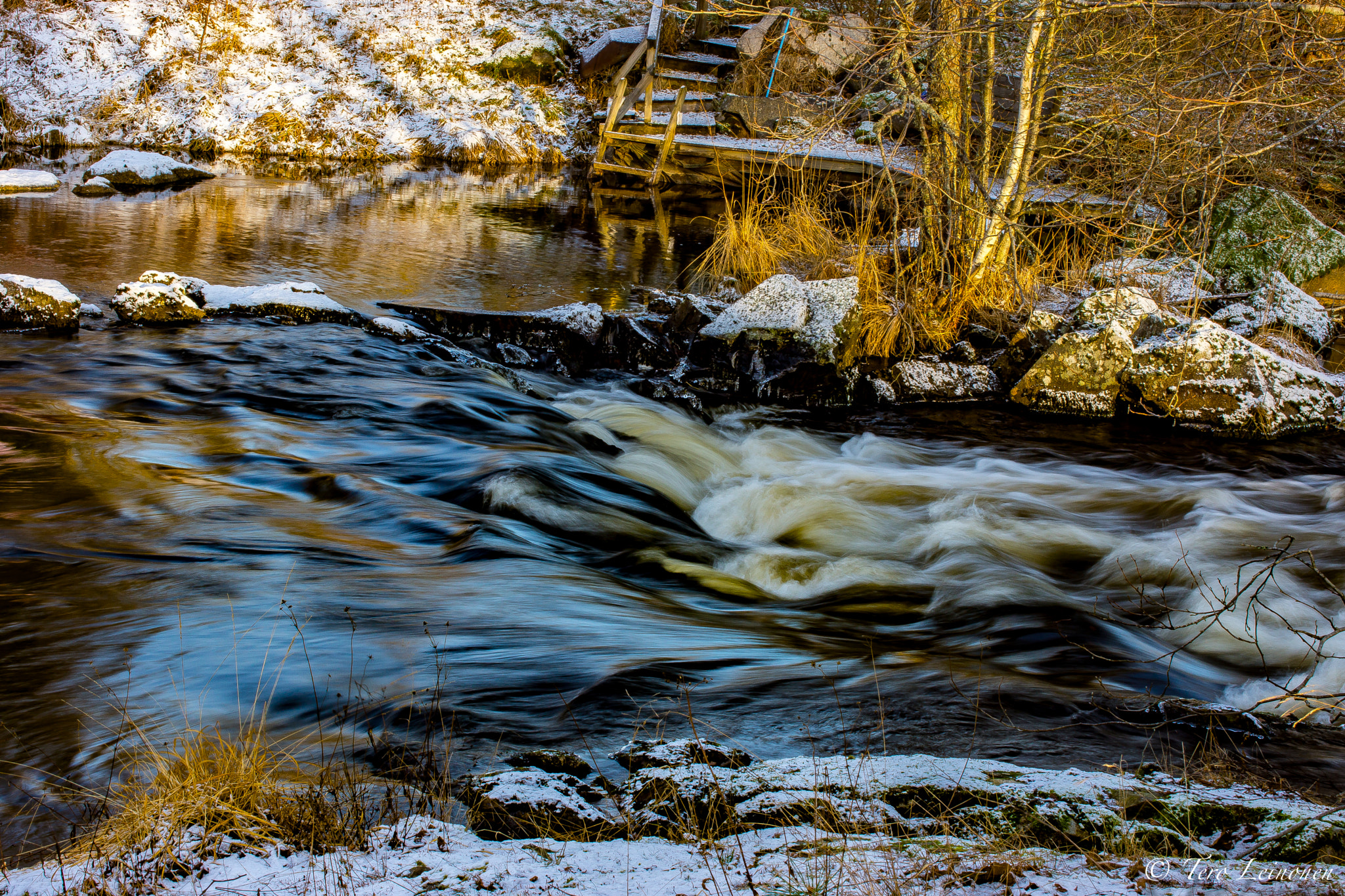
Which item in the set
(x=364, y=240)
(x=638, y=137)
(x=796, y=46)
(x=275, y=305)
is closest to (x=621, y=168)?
(x=638, y=137)

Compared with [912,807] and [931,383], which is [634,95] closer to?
[931,383]

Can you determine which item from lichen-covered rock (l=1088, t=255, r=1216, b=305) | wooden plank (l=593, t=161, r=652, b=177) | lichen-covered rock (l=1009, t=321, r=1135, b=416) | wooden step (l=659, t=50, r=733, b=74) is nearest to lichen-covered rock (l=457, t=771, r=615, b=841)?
lichen-covered rock (l=1009, t=321, r=1135, b=416)

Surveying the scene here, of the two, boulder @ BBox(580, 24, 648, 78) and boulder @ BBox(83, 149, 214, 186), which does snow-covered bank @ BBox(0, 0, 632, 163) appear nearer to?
boulder @ BBox(580, 24, 648, 78)

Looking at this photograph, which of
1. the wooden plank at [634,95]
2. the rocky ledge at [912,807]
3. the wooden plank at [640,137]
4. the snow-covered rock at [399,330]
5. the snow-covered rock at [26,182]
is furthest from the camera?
the wooden plank at [634,95]

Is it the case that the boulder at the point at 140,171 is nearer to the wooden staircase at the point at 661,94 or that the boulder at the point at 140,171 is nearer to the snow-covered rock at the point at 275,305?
the wooden staircase at the point at 661,94

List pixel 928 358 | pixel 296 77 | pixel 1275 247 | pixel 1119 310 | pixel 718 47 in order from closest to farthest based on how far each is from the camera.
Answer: pixel 1119 310
pixel 928 358
pixel 1275 247
pixel 718 47
pixel 296 77

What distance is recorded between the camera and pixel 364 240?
11.6 meters

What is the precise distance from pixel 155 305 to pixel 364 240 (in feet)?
13.4

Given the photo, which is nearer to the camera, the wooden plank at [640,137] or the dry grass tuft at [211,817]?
the dry grass tuft at [211,817]

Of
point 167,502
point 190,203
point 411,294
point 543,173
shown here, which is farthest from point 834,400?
point 543,173

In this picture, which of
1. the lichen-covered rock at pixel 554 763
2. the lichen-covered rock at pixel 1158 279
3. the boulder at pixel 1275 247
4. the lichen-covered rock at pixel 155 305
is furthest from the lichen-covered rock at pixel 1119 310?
the lichen-covered rock at pixel 155 305

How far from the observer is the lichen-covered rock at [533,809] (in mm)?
2055

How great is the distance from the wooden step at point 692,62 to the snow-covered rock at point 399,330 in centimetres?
1233

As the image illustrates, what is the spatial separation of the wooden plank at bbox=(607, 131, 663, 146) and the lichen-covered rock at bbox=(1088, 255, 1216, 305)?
29.7ft
